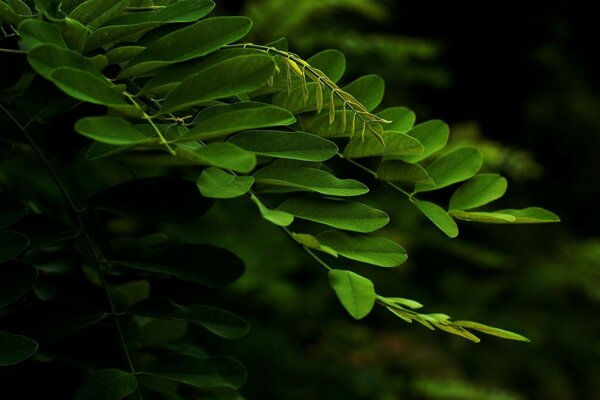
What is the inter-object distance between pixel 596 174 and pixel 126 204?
10.0 ft

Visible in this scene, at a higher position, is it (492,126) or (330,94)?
(330,94)

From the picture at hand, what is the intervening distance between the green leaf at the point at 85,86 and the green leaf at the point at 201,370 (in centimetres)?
24

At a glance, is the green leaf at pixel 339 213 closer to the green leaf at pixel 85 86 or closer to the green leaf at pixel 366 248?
the green leaf at pixel 366 248

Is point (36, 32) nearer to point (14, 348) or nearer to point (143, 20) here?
point (143, 20)

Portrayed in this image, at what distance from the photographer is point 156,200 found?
646 mm

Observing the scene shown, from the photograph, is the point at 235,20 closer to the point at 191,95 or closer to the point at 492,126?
the point at 191,95

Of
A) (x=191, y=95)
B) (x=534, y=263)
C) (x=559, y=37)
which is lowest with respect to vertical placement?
(x=534, y=263)

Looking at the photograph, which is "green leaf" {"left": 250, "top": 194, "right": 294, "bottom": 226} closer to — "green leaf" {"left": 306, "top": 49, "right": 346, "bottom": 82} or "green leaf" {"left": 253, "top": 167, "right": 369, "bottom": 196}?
"green leaf" {"left": 253, "top": 167, "right": 369, "bottom": 196}

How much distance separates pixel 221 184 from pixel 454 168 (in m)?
0.24

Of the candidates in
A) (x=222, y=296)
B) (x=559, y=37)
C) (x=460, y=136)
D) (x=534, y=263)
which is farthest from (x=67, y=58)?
(x=559, y=37)

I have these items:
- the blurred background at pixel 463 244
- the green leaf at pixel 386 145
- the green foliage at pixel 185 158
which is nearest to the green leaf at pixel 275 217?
the green foliage at pixel 185 158

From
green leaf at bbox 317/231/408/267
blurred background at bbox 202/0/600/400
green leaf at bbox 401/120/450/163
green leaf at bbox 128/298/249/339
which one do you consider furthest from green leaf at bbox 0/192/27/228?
blurred background at bbox 202/0/600/400

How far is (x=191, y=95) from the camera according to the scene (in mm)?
551

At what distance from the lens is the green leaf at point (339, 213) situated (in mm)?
585
